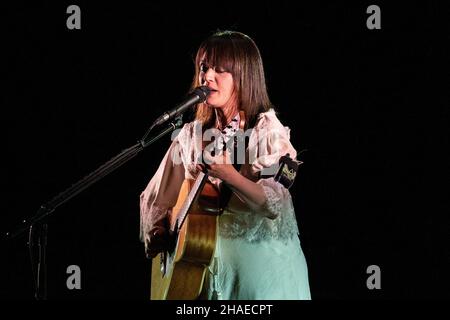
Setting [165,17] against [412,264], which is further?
[165,17]

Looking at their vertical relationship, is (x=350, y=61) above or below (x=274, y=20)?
below

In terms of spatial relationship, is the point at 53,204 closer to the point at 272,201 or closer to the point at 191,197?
the point at 191,197

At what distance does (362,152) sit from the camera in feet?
9.88

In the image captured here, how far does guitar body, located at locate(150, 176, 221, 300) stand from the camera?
2070 millimetres

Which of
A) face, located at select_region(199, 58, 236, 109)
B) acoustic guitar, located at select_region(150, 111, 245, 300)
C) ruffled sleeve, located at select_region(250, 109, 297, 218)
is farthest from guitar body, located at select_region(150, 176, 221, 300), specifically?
face, located at select_region(199, 58, 236, 109)

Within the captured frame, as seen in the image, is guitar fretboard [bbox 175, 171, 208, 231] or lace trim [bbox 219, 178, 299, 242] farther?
guitar fretboard [bbox 175, 171, 208, 231]

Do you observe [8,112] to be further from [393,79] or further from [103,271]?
[393,79]

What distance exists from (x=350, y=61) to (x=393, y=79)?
0.23 m

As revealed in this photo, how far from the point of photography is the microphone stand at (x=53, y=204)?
2.03m

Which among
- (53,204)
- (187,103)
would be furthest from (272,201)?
(53,204)

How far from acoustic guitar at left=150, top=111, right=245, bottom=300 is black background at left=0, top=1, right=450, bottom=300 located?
983 millimetres

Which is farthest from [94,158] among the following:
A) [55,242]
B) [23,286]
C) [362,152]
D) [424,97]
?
[424,97]

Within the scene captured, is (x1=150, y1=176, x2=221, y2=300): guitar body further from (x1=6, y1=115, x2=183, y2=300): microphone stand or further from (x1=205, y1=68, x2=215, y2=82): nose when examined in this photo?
(x1=205, y1=68, x2=215, y2=82): nose

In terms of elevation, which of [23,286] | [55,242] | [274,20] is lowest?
[23,286]
